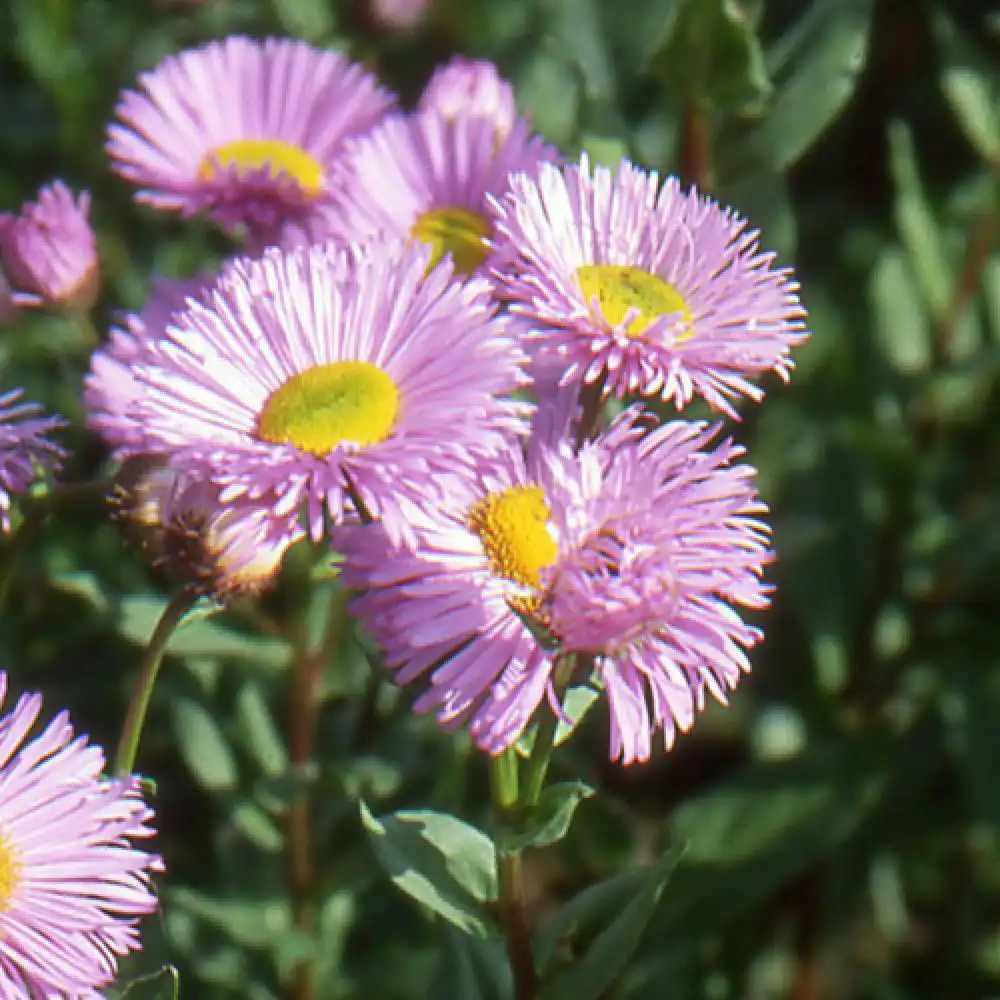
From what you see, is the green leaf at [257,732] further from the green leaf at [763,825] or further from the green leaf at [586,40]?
the green leaf at [586,40]

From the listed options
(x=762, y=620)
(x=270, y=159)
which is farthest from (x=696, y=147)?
(x=762, y=620)

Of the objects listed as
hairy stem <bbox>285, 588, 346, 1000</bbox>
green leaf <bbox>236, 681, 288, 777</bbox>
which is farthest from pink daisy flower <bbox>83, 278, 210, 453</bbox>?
green leaf <bbox>236, 681, 288, 777</bbox>

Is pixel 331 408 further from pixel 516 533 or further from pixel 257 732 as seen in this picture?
pixel 257 732

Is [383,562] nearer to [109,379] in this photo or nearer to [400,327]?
[400,327]

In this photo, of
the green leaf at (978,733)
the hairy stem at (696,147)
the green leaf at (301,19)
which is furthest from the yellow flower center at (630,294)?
the green leaf at (301,19)

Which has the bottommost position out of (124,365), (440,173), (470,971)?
(470,971)

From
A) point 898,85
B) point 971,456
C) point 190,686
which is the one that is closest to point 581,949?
point 190,686
